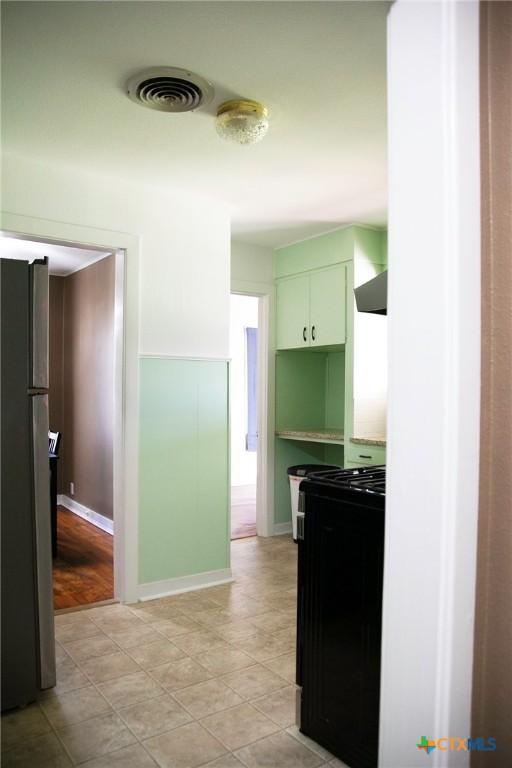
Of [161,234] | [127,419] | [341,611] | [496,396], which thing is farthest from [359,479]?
[161,234]

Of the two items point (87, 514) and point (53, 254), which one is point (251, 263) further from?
point (87, 514)

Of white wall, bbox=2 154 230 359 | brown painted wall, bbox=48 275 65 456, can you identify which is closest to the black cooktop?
white wall, bbox=2 154 230 359

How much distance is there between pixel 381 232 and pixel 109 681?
11.4 ft

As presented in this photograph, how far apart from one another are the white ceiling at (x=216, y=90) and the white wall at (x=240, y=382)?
166 inches

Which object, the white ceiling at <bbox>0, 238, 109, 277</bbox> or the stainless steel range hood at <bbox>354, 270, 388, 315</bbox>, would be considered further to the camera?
the white ceiling at <bbox>0, 238, 109, 277</bbox>

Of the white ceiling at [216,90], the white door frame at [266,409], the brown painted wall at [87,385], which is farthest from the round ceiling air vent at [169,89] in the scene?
the brown painted wall at [87,385]

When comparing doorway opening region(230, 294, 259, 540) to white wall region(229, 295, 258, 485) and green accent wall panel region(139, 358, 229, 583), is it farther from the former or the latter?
green accent wall panel region(139, 358, 229, 583)

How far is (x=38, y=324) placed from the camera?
2332 mm

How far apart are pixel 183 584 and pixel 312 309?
2.29 m

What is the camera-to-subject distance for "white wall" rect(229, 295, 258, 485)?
305 inches

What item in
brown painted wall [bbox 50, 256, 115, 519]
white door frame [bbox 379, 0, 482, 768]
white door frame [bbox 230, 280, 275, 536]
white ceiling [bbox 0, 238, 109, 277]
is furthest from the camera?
brown painted wall [bbox 50, 256, 115, 519]

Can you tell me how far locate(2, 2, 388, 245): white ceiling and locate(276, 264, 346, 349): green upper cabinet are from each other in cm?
88

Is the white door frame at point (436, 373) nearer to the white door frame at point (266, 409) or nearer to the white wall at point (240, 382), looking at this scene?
the white door frame at point (266, 409)

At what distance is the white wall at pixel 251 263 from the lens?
4684 millimetres
